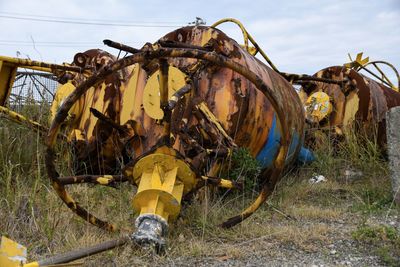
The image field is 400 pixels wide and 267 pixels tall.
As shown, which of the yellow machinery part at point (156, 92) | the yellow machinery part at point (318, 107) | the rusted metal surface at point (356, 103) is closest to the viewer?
the yellow machinery part at point (156, 92)

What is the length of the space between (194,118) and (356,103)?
114 inches

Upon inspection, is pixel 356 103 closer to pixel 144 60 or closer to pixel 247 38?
pixel 247 38

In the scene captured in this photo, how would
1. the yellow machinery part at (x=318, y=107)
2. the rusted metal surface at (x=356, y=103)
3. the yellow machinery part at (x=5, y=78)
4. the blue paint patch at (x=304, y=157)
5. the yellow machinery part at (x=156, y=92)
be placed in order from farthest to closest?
the yellow machinery part at (x=318, y=107)
the rusted metal surface at (x=356, y=103)
the blue paint patch at (x=304, y=157)
the yellow machinery part at (x=5, y=78)
the yellow machinery part at (x=156, y=92)

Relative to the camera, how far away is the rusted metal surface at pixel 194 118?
2.31 metres

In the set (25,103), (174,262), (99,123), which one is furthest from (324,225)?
(25,103)

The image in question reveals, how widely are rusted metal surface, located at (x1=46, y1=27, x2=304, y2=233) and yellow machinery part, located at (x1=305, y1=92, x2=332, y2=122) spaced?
159cm

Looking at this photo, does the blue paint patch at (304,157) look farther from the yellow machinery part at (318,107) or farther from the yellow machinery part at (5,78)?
the yellow machinery part at (5,78)

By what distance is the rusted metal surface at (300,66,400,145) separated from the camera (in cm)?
500

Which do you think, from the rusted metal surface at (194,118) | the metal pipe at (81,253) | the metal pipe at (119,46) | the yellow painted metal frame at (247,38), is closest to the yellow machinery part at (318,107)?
the yellow painted metal frame at (247,38)

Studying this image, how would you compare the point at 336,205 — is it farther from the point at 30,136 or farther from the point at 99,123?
the point at 30,136

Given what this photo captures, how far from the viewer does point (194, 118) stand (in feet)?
9.28

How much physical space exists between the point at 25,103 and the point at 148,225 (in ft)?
8.77

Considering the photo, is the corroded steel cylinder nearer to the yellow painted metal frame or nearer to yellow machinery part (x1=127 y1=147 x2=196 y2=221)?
yellow machinery part (x1=127 y1=147 x2=196 y2=221)

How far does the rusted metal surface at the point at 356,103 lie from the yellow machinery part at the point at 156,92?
9.51 ft
